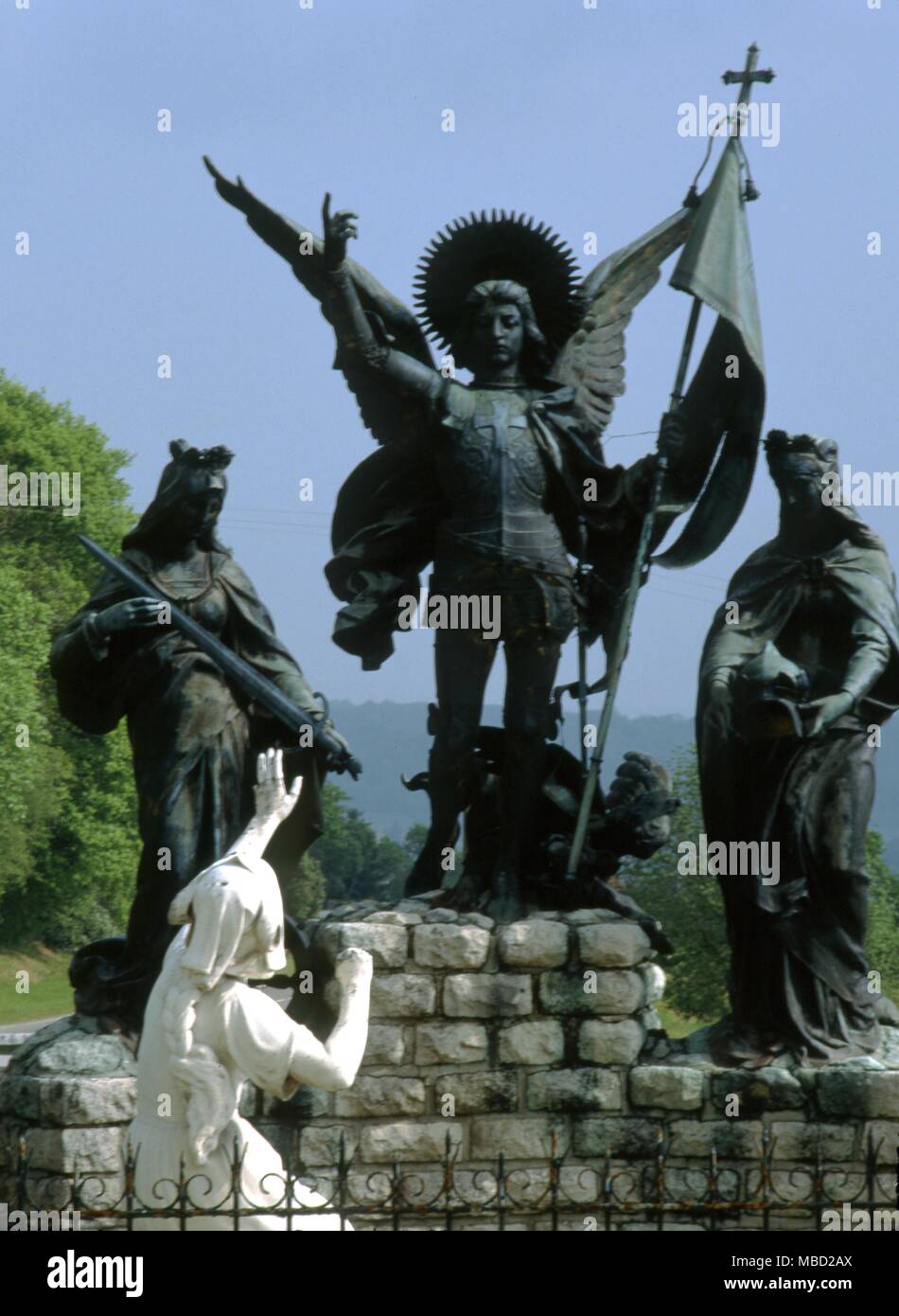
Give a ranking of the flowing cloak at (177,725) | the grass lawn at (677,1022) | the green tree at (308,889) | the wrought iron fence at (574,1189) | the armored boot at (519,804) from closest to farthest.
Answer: the wrought iron fence at (574,1189), the flowing cloak at (177,725), the armored boot at (519,804), the grass lawn at (677,1022), the green tree at (308,889)

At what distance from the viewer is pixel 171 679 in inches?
491

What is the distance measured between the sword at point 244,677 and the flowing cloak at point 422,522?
2.48 feet

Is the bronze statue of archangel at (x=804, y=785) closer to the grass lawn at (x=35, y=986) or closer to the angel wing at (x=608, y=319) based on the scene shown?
the angel wing at (x=608, y=319)

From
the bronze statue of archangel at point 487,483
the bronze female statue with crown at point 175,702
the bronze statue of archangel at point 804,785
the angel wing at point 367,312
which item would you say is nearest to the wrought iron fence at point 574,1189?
the bronze statue of archangel at point 804,785

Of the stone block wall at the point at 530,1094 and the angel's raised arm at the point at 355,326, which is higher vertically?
the angel's raised arm at the point at 355,326

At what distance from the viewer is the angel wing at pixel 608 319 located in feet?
44.9

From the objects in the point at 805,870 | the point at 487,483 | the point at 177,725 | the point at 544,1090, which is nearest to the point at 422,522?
the point at 487,483

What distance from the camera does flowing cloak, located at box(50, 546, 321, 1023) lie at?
12.3 metres

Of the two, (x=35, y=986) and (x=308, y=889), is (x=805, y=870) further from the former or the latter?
(x=308, y=889)

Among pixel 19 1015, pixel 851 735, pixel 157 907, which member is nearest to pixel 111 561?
pixel 157 907

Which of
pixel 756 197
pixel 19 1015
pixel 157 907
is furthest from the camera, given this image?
pixel 19 1015

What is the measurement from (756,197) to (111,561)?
3.85 m

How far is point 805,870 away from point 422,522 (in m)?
2.68
